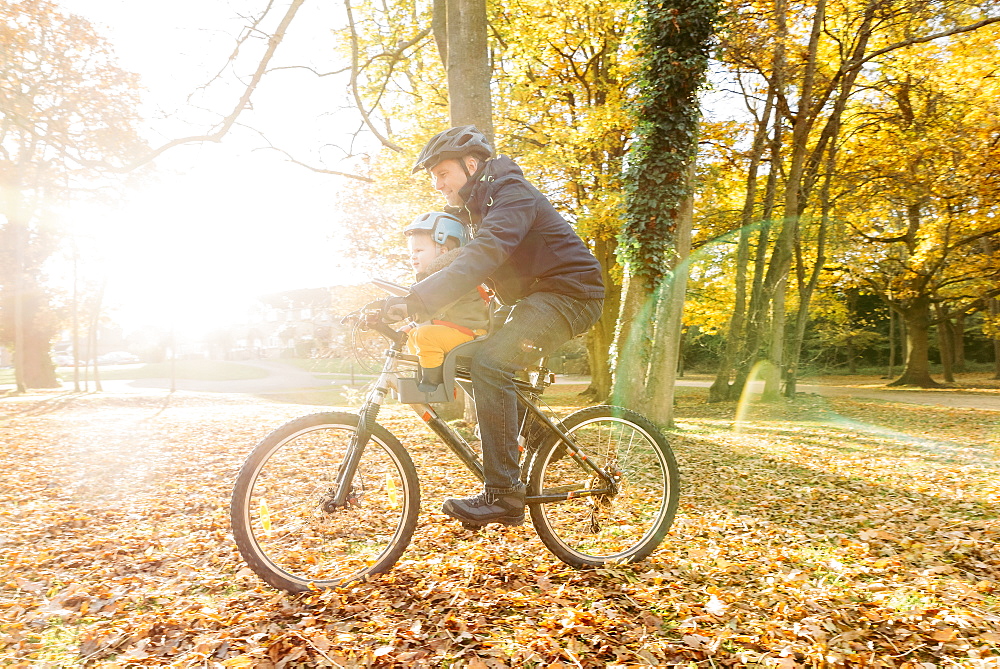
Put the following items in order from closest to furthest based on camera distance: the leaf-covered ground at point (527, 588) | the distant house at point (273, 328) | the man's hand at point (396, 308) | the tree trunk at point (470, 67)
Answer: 1. the leaf-covered ground at point (527, 588)
2. the man's hand at point (396, 308)
3. the tree trunk at point (470, 67)
4. the distant house at point (273, 328)

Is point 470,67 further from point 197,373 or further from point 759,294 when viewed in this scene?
point 197,373

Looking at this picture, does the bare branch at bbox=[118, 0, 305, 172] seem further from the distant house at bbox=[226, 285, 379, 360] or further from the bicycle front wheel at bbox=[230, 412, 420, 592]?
the distant house at bbox=[226, 285, 379, 360]

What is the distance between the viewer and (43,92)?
13.2 m

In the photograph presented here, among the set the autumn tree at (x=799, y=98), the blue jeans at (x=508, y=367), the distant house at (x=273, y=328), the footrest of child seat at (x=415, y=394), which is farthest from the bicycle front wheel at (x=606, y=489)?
the distant house at (x=273, y=328)

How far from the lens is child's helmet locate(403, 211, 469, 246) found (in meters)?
3.46

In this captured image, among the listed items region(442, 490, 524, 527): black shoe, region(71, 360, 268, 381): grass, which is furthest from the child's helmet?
region(71, 360, 268, 381): grass

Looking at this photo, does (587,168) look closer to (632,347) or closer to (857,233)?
(632,347)

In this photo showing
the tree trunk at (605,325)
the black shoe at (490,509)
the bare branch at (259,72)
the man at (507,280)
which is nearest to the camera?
the man at (507,280)

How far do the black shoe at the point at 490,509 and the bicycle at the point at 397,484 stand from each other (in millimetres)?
174

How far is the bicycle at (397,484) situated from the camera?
10.1 ft

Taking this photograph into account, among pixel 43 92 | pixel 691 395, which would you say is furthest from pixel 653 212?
pixel 691 395

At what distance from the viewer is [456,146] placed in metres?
3.37

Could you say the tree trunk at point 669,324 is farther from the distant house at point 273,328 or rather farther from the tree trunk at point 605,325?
the distant house at point 273,328

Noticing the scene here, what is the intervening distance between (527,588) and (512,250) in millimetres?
1935
